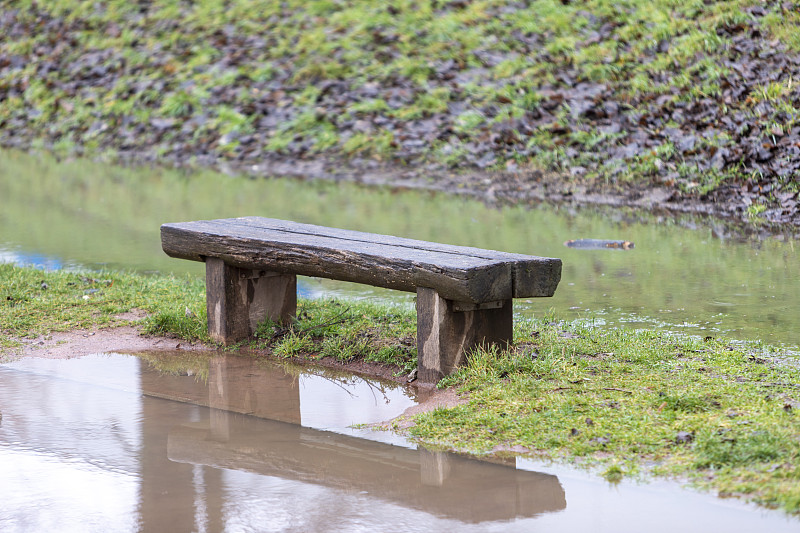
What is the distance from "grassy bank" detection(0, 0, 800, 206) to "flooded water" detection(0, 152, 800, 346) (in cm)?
128

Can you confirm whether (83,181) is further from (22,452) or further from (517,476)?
(517,476)

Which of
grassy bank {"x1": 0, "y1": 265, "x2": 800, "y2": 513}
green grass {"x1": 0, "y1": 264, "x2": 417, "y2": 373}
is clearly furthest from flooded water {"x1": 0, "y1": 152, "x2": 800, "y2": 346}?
green grass {"x1": 0, "y1": 264, "x2": 417, "y2": 373}

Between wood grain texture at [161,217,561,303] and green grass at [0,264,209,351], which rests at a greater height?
wood grain texture at [161,217,561,303]

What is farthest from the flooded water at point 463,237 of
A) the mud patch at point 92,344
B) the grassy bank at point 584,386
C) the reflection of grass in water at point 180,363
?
the reflection of grass in water at point 180,363

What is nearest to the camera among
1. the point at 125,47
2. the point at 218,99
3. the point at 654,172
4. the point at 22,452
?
the point at 22,452

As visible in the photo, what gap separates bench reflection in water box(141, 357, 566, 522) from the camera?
4176mm

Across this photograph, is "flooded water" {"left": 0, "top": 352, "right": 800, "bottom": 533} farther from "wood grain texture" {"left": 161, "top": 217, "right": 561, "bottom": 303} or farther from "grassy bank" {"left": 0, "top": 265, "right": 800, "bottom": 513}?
"wood grain texture" {"left": 161, "top": 217, "right": 561, "bottom": 303}

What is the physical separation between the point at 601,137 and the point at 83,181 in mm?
6739

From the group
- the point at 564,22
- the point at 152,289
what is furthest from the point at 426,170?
the point at 152,289

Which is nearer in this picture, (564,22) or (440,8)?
(564,22)

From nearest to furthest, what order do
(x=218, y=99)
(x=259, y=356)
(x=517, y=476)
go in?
1. (x=517, y=476)
2. (x=259, y=356)
3. (x=218, y=99)

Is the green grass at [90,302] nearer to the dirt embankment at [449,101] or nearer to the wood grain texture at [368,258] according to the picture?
the wood grain texture at [368,258]

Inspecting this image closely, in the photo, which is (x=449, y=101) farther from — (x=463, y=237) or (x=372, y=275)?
(x=372, y=275)

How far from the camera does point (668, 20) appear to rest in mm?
14445
